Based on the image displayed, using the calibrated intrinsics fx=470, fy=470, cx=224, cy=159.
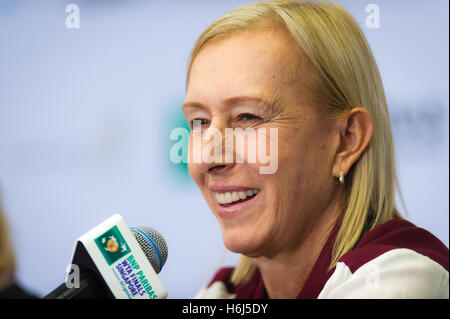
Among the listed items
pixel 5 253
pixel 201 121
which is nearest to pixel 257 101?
pixel 201 121

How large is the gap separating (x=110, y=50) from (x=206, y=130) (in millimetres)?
928

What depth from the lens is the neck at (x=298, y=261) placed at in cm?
108

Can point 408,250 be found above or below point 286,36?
below

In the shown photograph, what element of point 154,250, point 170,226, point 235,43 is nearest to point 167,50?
point 170,226

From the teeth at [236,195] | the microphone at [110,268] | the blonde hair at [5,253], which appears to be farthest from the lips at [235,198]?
the blonde hair at [5,253]

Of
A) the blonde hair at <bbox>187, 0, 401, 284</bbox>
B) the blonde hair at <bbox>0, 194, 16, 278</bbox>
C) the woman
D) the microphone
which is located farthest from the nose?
the blonde hair at <bbox>0, 194, 16, 278</bbox>

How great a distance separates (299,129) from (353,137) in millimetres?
134

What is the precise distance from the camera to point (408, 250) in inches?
32.8

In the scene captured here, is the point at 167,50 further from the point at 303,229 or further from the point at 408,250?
the point at 408,250

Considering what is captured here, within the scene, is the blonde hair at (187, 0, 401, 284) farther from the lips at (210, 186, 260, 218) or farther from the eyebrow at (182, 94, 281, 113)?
the lips at (210, 186, 260, 218)

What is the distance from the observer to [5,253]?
1816 millimetres

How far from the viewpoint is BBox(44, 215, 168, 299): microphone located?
2.21 ft

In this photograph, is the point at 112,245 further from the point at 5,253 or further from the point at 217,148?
the point at 5,253

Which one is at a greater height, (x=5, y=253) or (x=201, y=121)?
(x=201, y=121)
